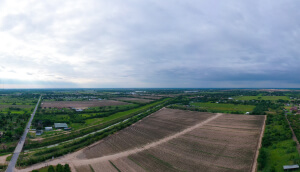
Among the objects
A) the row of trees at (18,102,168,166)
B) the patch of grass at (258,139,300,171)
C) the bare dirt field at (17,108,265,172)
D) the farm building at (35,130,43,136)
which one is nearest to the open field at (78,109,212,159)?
the bare dirt field at (17,108,265,172)

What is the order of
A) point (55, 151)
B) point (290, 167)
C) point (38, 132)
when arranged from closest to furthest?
point (290, 167) < point (55, 151) < point (38, 132)

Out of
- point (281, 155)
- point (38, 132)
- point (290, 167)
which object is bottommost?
point (38, 132)

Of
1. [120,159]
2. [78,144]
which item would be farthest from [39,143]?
[120,159]

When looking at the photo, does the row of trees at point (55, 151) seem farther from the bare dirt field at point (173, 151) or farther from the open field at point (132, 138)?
the open field at point (132, 138)

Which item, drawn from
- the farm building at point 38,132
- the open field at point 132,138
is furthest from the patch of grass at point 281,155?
the farm building at point 38,132

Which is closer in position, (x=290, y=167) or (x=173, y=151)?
(x=290, y=167)

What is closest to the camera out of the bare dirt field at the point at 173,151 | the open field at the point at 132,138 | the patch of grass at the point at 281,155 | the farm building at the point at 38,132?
the patch of grass at the point at 281,155

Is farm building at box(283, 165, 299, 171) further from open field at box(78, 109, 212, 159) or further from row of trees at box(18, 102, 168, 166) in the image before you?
row of trees at box(18, 102, 168, 166)

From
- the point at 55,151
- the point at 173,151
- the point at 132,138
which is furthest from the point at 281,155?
the point at 55,151

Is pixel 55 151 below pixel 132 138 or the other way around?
below

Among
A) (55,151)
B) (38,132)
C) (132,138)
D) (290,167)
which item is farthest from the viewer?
(38,132)

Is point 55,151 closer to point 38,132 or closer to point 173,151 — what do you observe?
point 38,132
